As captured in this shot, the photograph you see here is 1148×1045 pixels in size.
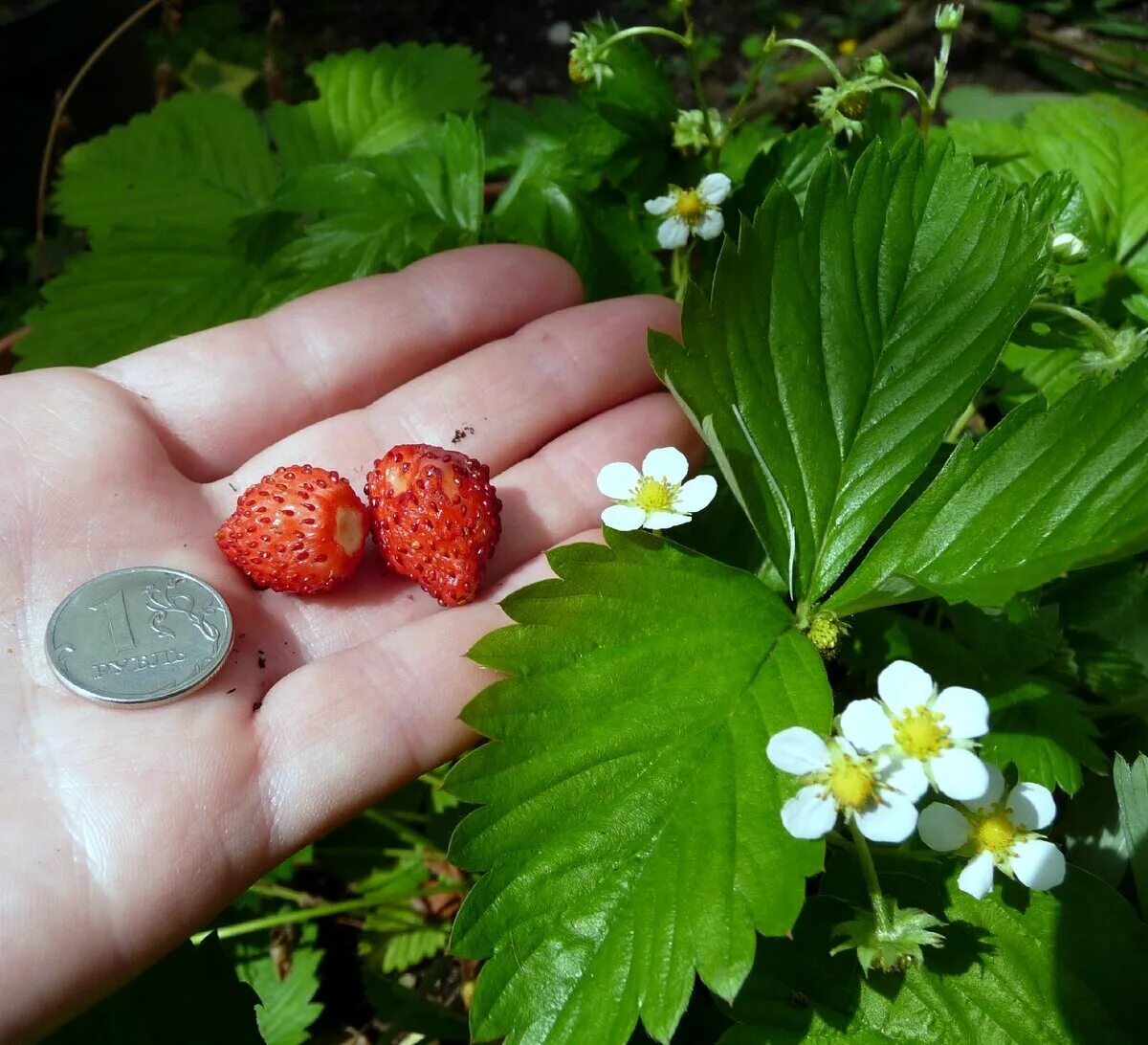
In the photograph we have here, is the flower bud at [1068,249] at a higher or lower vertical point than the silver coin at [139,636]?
higher

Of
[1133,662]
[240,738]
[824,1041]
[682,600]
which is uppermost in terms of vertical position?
[682,600]

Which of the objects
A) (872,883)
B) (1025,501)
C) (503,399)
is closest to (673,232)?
(503,399)

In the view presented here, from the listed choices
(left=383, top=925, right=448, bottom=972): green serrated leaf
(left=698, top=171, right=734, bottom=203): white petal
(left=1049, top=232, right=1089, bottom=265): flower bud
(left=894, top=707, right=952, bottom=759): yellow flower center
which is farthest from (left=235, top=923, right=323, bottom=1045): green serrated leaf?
(left=1049, top=232, right=1089, bottom=265): flower bud

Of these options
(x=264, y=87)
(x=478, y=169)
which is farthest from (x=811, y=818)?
(x=264, y=87)

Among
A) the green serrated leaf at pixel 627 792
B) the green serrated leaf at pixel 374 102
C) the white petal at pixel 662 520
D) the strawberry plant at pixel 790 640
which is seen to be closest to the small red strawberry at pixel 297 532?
the strawberry plant at pixel 790 640

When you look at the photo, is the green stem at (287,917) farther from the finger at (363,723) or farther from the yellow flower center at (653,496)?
the yellow flower center at (653,496)

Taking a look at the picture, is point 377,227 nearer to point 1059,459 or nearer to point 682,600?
point 682,600

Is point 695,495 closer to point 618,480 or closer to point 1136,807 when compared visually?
point 618,480
